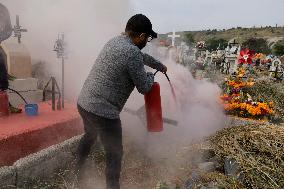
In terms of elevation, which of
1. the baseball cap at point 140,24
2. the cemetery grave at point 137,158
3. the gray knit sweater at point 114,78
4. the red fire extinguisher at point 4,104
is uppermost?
the baseball cap at point 140,24

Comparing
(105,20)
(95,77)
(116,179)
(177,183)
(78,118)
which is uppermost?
(105,20)

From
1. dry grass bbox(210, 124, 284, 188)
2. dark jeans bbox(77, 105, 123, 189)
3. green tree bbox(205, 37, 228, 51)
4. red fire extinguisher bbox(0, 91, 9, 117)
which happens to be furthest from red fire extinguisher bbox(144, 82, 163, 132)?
green tree bbox(205, 37, 228, 51)

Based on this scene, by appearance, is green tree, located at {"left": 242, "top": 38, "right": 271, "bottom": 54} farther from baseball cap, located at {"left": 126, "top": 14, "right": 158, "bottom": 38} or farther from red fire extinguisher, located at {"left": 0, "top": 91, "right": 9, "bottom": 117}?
baseball cap, located at {"left": 126, "top": 14, "right": 158, "bottom": 38}

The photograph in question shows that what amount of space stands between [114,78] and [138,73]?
257mm

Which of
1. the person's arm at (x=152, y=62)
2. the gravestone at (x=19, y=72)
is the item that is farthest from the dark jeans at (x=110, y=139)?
the gravestone at (x=19, y=72)

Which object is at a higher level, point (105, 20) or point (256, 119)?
Result: point (105, 20)

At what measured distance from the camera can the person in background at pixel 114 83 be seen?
3.56 metres

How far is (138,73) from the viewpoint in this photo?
11.8 feet

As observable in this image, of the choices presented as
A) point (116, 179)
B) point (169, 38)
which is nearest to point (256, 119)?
point (116, 179)

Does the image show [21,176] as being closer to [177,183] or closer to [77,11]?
[177,183]

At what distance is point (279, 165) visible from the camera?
13.9 ft

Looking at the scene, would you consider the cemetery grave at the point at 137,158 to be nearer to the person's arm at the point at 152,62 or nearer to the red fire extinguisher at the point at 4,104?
the red fire extinguisher at the point at 4,104

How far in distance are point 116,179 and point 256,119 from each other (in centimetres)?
464

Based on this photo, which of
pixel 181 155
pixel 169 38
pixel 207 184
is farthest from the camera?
pixel 169 38
